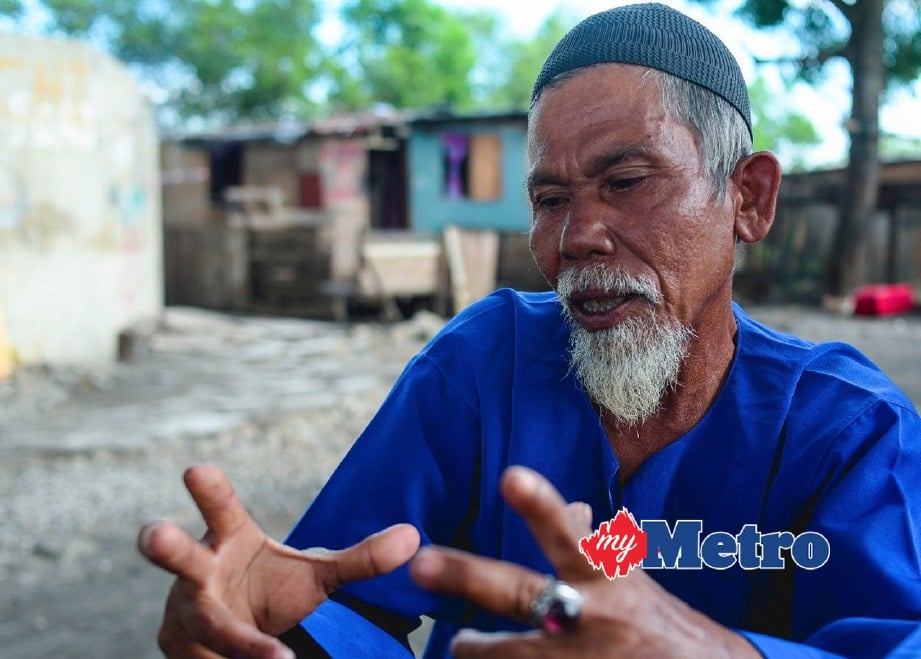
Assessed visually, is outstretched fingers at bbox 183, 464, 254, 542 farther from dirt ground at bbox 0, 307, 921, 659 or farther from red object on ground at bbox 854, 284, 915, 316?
red object on ground at bbox 854, 284, 915, 316

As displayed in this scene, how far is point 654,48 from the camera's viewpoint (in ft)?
5.23

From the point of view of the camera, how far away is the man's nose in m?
1.60

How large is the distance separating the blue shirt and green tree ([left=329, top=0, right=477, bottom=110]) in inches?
881

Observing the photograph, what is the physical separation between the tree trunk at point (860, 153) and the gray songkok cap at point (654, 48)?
1254 centimetres

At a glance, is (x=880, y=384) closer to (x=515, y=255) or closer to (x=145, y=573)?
(x=145, y=573)

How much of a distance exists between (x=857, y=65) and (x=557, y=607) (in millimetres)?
14661

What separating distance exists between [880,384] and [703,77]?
652 mm

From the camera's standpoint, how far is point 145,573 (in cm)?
407

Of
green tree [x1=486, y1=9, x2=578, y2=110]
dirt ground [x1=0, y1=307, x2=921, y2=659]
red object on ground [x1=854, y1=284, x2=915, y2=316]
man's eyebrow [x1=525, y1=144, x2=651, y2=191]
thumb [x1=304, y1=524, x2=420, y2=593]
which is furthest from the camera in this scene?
green tree [x1=486, y1=9, x2=578, y2=110]

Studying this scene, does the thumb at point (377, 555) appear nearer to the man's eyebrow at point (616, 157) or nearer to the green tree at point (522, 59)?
the man's eyebrow at point (616, 157)

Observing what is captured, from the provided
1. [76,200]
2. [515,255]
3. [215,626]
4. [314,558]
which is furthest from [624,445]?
[515,255]

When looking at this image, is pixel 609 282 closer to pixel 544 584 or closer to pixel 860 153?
pixel 544 584

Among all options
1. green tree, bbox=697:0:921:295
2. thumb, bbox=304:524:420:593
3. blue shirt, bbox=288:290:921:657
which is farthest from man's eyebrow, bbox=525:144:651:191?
green tree, bbox=697:0:921:295

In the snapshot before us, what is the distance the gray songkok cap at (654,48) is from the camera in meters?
1.60
